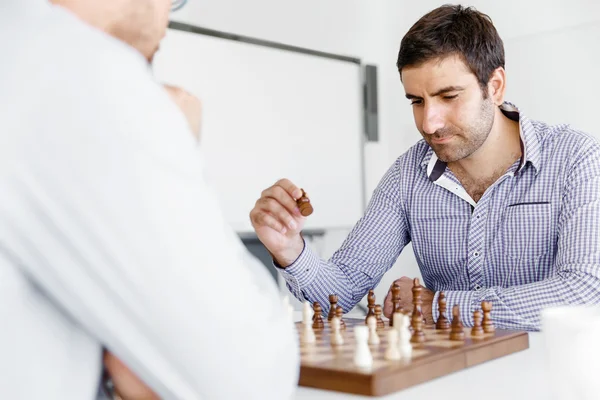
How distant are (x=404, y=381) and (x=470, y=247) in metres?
1.10

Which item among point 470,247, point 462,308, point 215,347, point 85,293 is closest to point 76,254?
point 85,293

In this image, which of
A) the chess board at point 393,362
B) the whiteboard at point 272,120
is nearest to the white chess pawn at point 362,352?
the chess board at point 393,362

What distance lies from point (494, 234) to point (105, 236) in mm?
1711

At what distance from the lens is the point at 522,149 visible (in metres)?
2.15

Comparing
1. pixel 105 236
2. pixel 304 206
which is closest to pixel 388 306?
pixel 304 206

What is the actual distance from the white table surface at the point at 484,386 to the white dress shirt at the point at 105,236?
44cm

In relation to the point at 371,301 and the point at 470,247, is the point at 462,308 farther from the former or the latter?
the point at 470,247

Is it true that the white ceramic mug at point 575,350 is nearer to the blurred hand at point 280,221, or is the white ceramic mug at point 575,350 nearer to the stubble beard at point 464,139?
the blurred hand at point 280,221

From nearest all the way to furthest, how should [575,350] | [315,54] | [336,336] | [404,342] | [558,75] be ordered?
[575,350] → [404,342] → [336,336] → [558,75] → [315,54]

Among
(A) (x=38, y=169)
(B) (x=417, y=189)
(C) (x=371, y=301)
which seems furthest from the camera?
(B) (x=417, y=189)

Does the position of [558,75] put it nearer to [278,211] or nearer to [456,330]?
[278,211]

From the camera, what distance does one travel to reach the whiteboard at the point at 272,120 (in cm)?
376

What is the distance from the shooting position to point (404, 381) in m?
1.10

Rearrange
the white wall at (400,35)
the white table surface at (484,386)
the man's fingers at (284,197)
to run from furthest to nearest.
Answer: the white wall at (400,35) → the man's fingers at (284,197) → the white table surface at (484,386)
